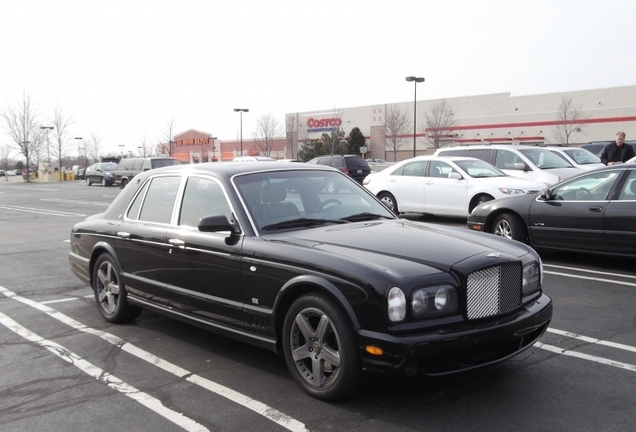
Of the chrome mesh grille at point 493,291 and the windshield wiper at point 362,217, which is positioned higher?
the windshield wiper at point 362,217

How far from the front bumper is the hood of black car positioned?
454 millimetres

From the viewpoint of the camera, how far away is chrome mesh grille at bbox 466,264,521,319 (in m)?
3.78

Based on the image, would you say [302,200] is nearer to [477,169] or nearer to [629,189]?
[629,189]

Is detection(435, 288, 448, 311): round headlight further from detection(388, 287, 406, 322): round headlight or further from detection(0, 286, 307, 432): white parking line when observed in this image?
detection(0, 286, 307, 432): white parking line

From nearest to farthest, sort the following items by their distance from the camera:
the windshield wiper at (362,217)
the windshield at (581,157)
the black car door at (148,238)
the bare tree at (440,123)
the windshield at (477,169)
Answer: the windshield wiper at (362,217) → the black car door at (148,238) → the windshield at (477,169) → the windshield at (581,157) → the bare tree at (440,123)

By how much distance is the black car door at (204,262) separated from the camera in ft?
15.2

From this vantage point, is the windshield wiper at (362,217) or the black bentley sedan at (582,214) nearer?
the windshield wiper at (362,217)

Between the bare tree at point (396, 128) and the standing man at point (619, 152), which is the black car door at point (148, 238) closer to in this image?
the standing man at point (619, 152)

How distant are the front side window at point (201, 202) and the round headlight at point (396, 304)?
70.2 inches

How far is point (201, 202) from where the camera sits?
17.2 ft

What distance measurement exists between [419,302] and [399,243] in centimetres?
70

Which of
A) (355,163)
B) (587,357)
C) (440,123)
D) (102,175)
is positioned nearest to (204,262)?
(587,357)

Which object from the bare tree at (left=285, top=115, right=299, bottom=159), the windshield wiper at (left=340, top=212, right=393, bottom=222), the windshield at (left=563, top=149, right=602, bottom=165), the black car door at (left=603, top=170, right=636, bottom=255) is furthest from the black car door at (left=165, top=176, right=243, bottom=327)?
the bare tree at (left=285, top=115, right=299, bottom=159)

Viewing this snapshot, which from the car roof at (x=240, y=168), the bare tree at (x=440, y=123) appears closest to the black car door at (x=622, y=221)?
the car roof at (x=240, y=168)
